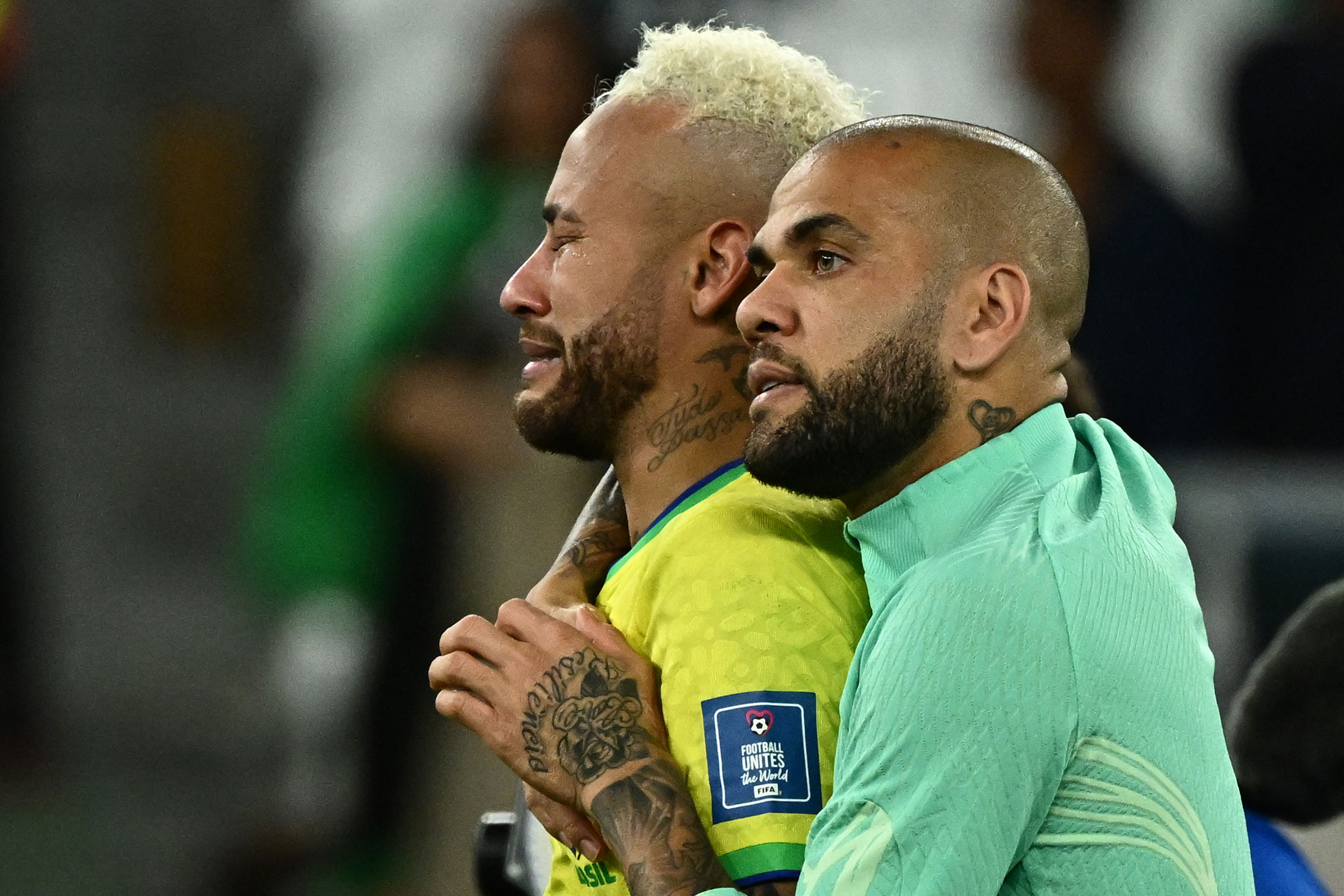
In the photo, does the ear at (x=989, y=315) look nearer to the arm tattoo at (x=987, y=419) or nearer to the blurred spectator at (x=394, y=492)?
the arm tattoo at (x=987, y=419)

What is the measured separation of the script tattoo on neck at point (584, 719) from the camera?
55.0 inches

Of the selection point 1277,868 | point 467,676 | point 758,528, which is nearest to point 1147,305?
point 1277,868

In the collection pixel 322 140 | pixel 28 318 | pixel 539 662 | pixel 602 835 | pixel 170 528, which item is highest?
pixel 322 140

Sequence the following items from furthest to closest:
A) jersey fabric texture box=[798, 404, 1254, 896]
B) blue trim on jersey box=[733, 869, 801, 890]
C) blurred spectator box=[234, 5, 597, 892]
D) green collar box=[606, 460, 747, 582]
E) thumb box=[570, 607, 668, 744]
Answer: blurred spectator box=[234, 5, 597, 892], green collar box=[606, 460, 747, 582], thumb box=[570, 607, 668, 744], blue trim on jersey box=[733, 869, 801, 890], jersey fabric texture box=[798, 404, 1254, 896]

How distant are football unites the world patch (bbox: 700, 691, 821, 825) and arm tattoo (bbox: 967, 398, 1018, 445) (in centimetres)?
26

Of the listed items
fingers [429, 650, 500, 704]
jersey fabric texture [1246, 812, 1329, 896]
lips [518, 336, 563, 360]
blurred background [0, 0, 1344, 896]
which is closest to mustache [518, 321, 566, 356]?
lips [518, 336, 563, 360]

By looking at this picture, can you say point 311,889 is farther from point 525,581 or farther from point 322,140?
point 322,140

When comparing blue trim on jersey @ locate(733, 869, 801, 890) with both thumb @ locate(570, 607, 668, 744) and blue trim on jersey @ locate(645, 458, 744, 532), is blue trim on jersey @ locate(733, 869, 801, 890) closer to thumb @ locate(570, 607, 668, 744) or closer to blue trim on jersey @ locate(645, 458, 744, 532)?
thumb @ locate(570, 607, 668, 744)

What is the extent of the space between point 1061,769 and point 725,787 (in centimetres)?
31

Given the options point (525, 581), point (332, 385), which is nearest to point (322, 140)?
point (332, 385)

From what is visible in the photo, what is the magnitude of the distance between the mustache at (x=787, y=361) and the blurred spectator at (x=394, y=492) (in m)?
2.41

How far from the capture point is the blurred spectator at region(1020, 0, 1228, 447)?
3.75 m

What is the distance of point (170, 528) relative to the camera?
435cm

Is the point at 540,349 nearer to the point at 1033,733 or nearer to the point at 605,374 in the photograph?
the point at 605,374
